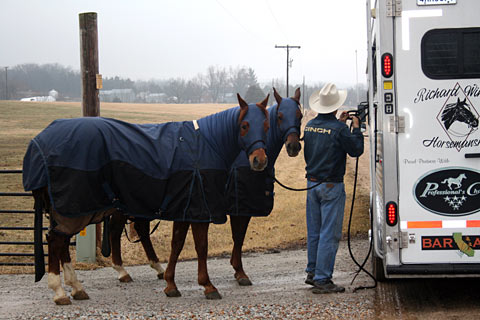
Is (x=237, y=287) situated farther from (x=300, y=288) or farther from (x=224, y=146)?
(x=224, y=146)

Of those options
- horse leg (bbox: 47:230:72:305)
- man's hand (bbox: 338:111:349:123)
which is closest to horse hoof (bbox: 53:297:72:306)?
horse leg (bbox: 47:230:72:305)

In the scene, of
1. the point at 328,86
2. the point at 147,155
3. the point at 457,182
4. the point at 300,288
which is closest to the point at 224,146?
the point at 147,155

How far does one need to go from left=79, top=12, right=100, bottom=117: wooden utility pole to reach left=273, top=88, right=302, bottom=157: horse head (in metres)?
3.30

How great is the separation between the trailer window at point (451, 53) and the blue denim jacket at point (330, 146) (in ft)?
3.80

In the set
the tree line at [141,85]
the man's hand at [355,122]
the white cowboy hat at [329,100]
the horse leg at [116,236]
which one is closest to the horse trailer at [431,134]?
the man's hand at [355,122]

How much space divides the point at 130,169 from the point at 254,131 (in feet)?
4.57

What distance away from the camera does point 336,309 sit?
19.1ft

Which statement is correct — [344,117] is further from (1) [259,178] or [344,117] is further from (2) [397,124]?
(1) [259,178]

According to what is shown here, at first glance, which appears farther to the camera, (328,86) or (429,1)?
(328,86)

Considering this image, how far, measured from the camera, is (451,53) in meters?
5.47

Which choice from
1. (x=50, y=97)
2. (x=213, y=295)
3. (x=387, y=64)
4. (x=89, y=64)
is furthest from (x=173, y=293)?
(x=50, y=97)

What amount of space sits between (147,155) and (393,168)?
2603 mm

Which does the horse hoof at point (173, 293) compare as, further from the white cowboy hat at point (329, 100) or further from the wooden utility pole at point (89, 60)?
the wooden utility pole at point (89, 60)

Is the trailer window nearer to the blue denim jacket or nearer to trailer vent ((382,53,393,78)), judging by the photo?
trailer vent ((382,53,393,78))
